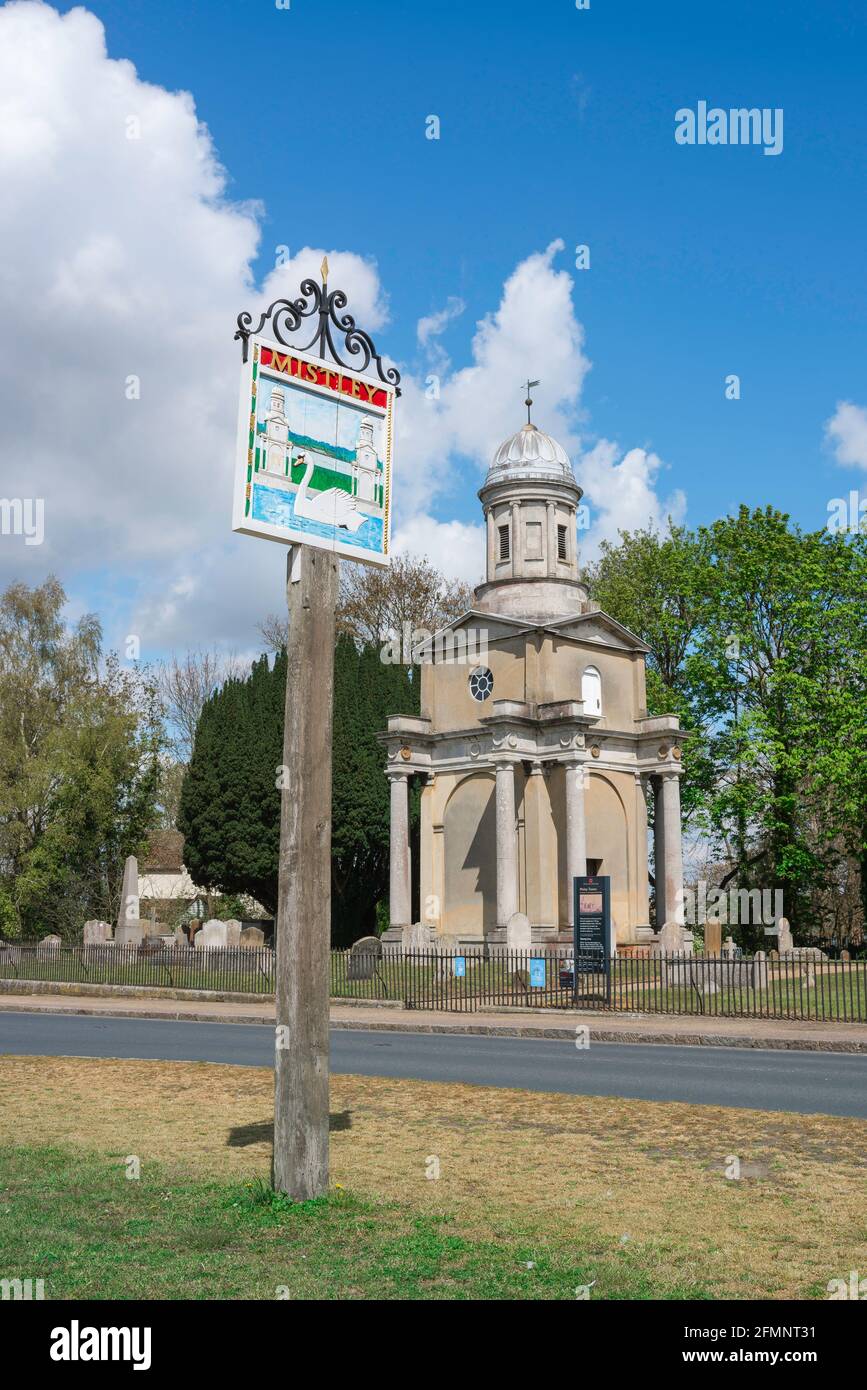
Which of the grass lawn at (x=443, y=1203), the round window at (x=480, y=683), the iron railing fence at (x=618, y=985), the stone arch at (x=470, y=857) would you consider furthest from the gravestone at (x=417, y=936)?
the grass lawn at (x=443, y=1203)

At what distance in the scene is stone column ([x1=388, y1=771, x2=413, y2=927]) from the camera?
1640 inches

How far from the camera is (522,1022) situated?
23.8 meters

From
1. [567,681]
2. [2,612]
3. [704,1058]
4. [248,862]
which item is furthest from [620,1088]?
[2,612]

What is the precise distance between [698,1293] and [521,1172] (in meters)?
3.03

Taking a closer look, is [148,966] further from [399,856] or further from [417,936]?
[399,856]

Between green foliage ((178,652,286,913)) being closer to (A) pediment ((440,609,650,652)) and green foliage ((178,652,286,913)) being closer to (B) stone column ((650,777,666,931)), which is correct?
(A) pediment ((440,609,650,652))

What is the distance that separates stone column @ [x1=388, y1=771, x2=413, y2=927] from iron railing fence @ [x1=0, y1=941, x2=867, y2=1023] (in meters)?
7.22

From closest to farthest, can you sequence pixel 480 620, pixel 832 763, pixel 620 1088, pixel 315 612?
1. pixel 315 612
2. pixel 620 1088
3. pixel 832 763
4. pixel 480 620

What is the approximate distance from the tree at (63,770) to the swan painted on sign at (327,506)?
41170mm

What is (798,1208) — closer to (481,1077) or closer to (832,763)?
(481,1077)

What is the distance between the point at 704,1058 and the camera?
58.0ft

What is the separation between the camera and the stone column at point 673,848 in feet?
137

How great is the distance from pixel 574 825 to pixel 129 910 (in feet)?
54.5

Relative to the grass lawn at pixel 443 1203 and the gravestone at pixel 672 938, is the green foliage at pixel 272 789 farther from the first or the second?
the grass lawn at pixel 443 1203
